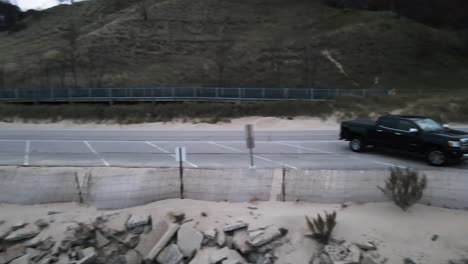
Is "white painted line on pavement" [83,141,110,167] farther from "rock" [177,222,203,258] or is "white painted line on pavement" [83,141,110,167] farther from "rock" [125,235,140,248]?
"rock" [177,222,203,258]

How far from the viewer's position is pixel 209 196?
9.97 meters

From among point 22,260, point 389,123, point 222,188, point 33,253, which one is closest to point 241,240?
point 222,188

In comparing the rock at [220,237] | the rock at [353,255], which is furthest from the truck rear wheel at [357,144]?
the rock at [220,237]

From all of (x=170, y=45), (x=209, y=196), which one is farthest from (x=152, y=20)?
(x=209, y=196)

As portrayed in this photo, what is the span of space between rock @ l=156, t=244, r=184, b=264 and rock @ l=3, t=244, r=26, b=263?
3446 mm

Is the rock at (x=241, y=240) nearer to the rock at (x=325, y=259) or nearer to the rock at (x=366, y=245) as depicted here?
the rock at (x=325, y=259)

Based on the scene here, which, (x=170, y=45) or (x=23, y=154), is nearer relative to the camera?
(x=23, y=154)

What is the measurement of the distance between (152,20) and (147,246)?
59101mm

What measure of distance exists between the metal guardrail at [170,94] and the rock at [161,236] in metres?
21.7

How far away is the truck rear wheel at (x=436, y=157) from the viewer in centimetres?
1284

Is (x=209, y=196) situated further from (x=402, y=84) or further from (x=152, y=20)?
(x=152, y=20)

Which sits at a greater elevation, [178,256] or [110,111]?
[110,111]

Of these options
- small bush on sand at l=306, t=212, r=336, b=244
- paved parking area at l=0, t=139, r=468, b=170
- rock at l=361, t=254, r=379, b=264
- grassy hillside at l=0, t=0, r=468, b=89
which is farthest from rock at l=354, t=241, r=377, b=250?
grassy hillside at l=0, t=0, r=468, b=89

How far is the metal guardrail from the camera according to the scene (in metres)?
29.6
